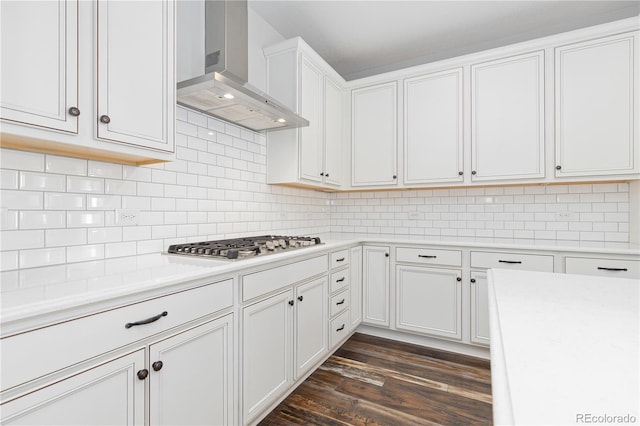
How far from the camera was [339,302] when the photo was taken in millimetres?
2738

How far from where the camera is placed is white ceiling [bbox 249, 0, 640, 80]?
2.60 meters

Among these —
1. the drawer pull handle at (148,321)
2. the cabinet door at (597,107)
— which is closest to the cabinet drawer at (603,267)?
the cabinet door at (597,107)

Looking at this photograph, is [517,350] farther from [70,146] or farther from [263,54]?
[263,54]

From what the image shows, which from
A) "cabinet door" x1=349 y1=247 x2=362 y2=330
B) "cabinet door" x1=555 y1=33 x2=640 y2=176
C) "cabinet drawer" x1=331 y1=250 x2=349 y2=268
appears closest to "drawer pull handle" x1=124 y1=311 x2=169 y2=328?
"cabinet drawer" x1=331 y1=250 x2=349 y2=268

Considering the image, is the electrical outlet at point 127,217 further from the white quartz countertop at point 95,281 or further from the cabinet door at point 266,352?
the cabinet door at point 266,352

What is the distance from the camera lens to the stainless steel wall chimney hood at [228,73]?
1851 millimetres

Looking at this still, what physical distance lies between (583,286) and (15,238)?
2179 mm

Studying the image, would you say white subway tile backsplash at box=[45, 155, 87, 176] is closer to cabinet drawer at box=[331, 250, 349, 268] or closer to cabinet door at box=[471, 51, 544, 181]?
cabinet drawer at box=[331, 250, 349, 268]

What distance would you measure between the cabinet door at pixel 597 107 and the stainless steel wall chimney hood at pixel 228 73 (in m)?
2.16

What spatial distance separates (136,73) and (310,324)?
70.9 inches

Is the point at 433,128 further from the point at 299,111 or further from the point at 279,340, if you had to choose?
the point at 279,340

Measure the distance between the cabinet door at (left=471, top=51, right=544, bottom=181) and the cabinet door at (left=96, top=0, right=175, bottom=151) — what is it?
2494 mm

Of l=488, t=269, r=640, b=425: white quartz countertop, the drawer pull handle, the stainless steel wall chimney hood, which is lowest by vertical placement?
the drawer pull handle

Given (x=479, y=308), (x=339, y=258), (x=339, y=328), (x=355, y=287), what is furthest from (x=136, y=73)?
(x=479, y=308)
